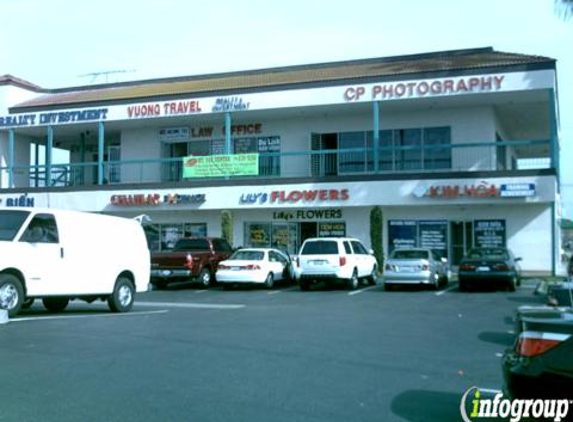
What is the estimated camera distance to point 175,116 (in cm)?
3159

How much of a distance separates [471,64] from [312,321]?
17.2 m

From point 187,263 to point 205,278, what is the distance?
3.71ft

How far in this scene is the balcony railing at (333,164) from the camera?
28703 mm

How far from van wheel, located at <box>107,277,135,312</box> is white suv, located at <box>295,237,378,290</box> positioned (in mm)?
7392

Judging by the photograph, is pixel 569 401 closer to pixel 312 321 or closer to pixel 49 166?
pixel 312 321

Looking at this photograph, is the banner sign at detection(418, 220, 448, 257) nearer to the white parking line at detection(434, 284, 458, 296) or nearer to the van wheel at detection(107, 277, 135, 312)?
the white parking line at detection(434, 284, 458, 296)

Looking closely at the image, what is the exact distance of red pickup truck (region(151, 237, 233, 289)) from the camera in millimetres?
23438

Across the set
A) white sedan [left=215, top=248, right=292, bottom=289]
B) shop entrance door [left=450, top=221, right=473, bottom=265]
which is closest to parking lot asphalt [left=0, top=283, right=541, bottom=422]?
white sedan [left=215, top=248, right=292, bottom=289]

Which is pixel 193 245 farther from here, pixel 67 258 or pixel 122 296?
pixel 67 258

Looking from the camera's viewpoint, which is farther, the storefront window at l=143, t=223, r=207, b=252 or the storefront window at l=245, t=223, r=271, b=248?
the storefront window at l=143, t=223, r=207, b=252

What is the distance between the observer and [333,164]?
3125 cm

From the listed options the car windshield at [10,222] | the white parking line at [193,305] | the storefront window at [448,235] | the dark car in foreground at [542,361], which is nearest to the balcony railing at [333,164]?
the storefront window at [448,235]

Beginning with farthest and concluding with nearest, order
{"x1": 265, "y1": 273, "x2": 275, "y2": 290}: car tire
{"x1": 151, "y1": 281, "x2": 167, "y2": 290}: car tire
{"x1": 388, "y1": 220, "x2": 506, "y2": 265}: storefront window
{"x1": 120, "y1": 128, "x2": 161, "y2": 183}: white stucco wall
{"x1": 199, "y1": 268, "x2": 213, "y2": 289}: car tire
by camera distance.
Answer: {"x1": 120, "y1": 128, "x2": 161, "y2": 183}: white stucco wall, {"x1": 388, "y1": 220, "x2": 506, "y2": 265}: storefront window, {"x1": 151, "y1": 281, "x2": 167, "y2": 290}: car tire, {"x1": 199, "y1": 268, "x2": 213, "y2": 289}: car tire, {"x1": 265, "y1": 273, "x2": 275, "y2": 290}: car tire

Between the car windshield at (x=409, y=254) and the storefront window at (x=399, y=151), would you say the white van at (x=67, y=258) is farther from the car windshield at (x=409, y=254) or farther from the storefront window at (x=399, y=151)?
the storefront window at (x=399, y=151)
